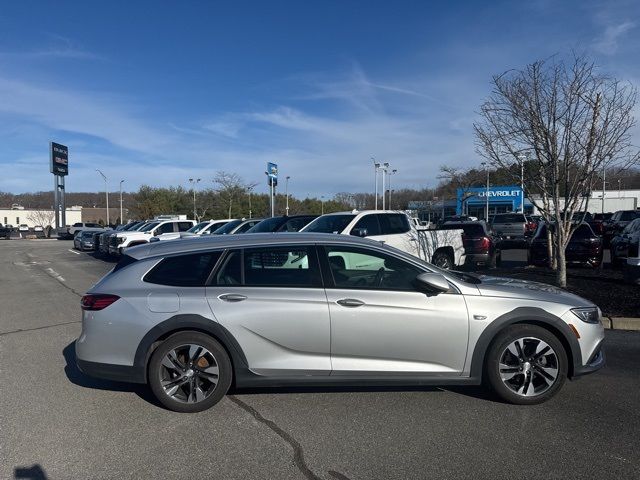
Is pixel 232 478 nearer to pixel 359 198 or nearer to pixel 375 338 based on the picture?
pixel 375 338

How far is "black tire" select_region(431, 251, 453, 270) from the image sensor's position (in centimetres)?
1339

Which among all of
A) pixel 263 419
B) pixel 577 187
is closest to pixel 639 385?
pixel 263 419

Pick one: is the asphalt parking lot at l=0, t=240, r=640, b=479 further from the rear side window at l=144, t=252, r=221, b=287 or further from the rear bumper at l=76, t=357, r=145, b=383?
the rear side window at l=144, t=252, r=221, b=287

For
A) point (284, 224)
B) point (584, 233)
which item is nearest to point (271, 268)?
point (284, 224)

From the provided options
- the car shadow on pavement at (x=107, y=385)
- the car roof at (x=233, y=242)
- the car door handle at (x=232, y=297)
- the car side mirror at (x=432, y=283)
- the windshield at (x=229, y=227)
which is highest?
the car roof at (x=233, y=242)

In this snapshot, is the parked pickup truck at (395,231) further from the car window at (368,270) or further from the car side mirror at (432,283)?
the car side mirror at (432,283)

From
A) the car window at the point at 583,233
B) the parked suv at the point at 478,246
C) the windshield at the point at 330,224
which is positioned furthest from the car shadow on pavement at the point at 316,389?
the car window at the point at 583,233

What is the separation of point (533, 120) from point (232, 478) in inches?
374

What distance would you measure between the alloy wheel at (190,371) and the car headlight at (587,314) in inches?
130

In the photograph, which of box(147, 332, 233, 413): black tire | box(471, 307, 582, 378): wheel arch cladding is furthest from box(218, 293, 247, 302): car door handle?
box(471, 307, 582, 378): wheel arch cladding

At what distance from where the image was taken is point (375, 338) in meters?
4.72

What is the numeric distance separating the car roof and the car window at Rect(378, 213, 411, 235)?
7725 mm

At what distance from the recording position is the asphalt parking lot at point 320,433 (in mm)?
3725

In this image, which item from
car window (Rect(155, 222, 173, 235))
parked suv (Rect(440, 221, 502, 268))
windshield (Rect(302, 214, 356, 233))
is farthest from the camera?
car window (Rect(155, 222, 173, 235))
